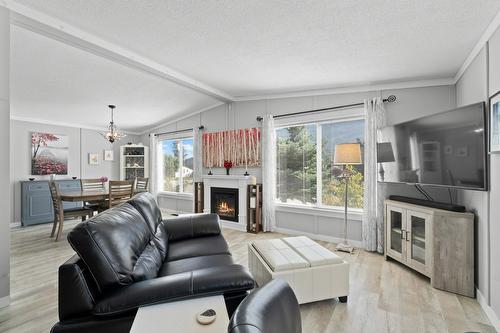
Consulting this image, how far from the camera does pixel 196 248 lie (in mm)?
2297

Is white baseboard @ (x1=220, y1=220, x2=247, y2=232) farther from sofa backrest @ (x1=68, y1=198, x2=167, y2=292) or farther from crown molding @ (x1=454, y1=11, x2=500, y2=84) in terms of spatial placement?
crown molding @ (x1=454, y1=11, x2=500, y2=84)

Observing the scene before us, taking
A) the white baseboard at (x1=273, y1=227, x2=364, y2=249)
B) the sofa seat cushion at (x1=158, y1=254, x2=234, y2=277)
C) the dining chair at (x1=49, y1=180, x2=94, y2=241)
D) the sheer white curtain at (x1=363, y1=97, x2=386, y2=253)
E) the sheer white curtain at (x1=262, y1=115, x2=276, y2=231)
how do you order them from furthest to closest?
1. the sheer white curtain at (x1=262, y1=115, x2=276, y2=231)
2. the dining chair at (x1=49, y1=180, x2=94, y2=241)
3. the white baseboard at (x1=273, y1=227, x2=364, y2=249)
4. the sheer white curtain at (x1=363, y1=97, x2=386, y2=253)
5. the sofa seat cushion at (x1=158, y1=254, x2=234, y2=277)

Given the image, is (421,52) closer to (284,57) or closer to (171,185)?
(284,57)

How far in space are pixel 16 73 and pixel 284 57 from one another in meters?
3.57

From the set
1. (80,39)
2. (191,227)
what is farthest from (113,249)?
(80,39)

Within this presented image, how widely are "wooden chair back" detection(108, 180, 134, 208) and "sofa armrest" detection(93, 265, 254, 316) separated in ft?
11.4

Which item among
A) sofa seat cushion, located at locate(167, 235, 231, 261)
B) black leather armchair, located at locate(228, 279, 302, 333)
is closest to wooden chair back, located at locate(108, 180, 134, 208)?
sofa seat cushion, located at locate(167, 235, 231, 261)

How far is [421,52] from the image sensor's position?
257cm

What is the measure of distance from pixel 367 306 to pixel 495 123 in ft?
6.06

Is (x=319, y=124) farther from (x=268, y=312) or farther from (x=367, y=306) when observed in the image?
(x=268, y=312)

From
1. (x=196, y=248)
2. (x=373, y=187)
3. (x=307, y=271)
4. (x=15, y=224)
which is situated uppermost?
(x=373, y=187)

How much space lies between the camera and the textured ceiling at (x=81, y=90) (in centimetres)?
287

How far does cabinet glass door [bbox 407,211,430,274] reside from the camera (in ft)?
8.42

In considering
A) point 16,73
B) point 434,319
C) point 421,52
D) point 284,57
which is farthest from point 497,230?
point 16,73
